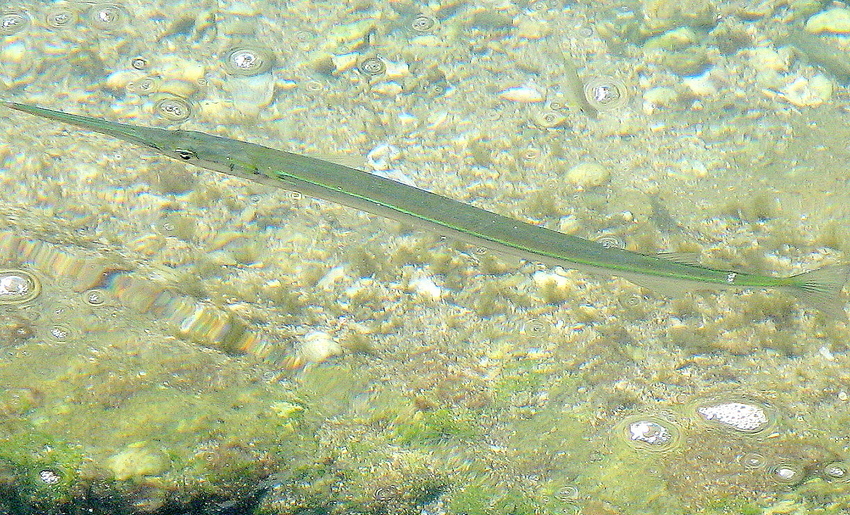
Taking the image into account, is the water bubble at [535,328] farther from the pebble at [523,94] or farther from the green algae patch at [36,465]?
the green algae patch at [36,465]

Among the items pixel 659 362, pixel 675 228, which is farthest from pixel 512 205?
pixel 659 362

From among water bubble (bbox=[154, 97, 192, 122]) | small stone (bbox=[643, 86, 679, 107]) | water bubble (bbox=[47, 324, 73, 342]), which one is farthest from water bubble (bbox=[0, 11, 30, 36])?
small stone (bbox=[643, 86, 679, 107])

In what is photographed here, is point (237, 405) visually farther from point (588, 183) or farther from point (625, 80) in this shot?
point (625, 80)

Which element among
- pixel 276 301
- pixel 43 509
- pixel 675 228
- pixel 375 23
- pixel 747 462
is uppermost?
pixel 375 23

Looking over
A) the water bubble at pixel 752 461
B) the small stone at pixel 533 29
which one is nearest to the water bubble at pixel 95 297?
the water bubble at pixel 752 461

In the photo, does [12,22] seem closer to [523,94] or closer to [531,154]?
[523,94]

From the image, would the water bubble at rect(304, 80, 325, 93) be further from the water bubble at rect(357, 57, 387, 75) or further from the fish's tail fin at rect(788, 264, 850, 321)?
the fish's tail fin at rect(788, 264, 850, 321)
